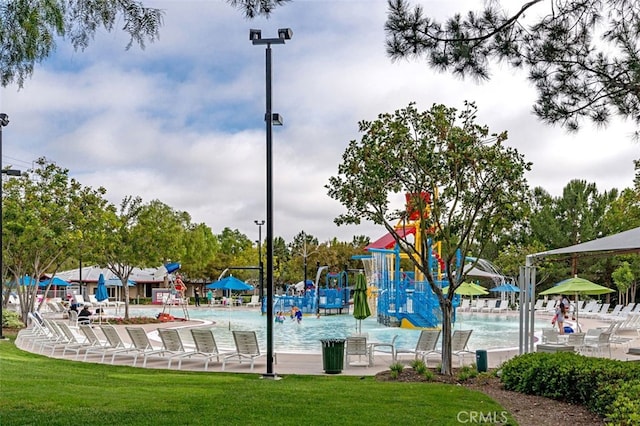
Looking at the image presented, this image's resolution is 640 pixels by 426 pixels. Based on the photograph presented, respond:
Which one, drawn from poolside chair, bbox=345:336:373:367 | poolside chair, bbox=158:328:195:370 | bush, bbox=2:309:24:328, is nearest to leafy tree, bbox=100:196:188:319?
bush, bbox=2:309:24:328

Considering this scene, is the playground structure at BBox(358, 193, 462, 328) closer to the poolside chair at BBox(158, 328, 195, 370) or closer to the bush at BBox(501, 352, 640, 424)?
Answer: the poolside chair at BBox(158, 328, 195, 370)

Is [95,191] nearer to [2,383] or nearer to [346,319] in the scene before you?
[346,319]

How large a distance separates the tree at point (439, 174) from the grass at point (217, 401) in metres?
3.28

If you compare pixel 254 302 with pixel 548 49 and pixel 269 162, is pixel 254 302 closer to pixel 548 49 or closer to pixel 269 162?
pixel 269 162

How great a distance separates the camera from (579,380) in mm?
9062

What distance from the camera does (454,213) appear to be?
1384cm

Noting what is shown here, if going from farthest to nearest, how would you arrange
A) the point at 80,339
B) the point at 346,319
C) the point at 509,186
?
the point at 346,319, the point at 80,339, the point at 509,186

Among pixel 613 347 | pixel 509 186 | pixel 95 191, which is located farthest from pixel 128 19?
pixel 95 191

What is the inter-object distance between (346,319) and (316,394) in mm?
25269

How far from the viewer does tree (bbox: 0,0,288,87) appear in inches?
254

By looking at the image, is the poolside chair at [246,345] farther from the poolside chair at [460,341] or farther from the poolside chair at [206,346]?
the poolside chair at [460,341]

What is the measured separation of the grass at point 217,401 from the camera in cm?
767

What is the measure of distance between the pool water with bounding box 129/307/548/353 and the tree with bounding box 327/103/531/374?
19.5ft

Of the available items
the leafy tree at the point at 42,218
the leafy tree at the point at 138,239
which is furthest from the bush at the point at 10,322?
the leafy tree at the point at 138,239
